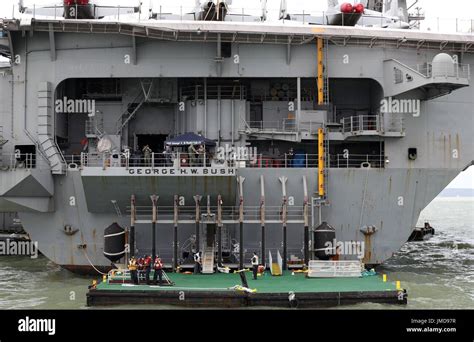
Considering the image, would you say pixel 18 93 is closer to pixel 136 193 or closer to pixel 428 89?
pixel 136 193

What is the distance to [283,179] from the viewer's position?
94.6 feet

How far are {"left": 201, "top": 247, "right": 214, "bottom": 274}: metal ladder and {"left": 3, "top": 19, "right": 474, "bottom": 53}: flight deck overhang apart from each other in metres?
9.09

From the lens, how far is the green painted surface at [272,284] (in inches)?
928

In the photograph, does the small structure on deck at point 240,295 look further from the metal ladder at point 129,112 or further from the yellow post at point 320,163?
the metal ladder at point 129,112

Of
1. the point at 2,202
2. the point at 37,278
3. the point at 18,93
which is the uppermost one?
the point at 18,93

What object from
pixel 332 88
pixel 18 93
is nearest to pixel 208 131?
pixel 332 88

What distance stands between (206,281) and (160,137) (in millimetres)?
10345

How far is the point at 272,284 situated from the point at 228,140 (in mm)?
8308

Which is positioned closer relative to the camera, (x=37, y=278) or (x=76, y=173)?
(x=76, y=173)

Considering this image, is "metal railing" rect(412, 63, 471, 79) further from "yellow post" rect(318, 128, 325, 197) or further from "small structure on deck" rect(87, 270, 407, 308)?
"small structure on deck" rect(87, 270, 407, 308)

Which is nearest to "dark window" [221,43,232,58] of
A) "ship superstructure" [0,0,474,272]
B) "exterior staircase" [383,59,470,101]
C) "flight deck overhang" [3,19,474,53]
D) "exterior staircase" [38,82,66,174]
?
"ship superstructure" [0,0,474,272]

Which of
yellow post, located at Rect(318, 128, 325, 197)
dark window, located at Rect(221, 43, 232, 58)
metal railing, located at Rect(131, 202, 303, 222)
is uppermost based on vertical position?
dark window, located at Rect(221, 43, 232, 58)

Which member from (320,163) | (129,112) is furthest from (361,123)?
(129,112)

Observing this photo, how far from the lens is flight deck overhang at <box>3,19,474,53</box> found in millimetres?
28719
